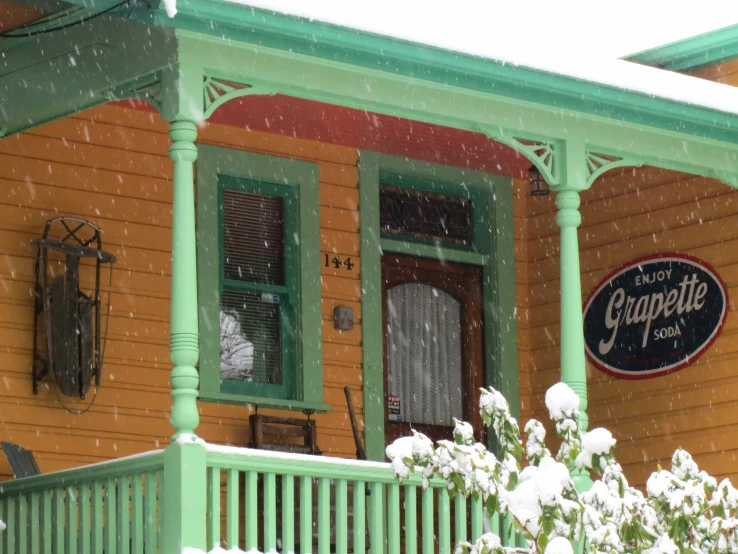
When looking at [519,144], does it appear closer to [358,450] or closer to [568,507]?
[358,450]

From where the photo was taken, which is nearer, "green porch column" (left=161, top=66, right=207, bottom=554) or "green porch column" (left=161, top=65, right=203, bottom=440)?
"green porch column" (left=161, top=66, right=207, bottom=554)

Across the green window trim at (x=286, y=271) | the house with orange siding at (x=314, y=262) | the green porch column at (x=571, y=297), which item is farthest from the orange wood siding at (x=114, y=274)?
the green porch column at (x=571, y=297)

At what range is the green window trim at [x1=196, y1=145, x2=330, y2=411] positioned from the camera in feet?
39.0

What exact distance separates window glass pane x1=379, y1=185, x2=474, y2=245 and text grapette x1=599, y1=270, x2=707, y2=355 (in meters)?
1.37

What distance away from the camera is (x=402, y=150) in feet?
43.1

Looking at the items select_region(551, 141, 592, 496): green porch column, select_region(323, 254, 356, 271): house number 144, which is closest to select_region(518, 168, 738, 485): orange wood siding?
select_region(323, 254, 356, 271): house number 144

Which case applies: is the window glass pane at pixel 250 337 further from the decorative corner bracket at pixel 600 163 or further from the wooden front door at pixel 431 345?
the decorative corner bracket at pixel 600 163

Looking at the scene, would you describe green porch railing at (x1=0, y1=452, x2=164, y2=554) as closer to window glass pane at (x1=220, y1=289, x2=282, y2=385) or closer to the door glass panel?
window glass pane at (x1=220, y1=289, x2=282, y2=385)

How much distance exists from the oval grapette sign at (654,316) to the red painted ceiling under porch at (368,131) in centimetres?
137

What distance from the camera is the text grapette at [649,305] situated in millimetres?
12750

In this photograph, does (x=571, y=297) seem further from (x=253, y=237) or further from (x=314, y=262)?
(x=253, y=237)

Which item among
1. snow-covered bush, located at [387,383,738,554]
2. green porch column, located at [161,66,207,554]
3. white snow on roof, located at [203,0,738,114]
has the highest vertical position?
white snow on roof, located at [203,0,738,114]

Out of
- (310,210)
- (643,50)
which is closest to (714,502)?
(310,210)

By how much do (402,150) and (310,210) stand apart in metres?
1.04
